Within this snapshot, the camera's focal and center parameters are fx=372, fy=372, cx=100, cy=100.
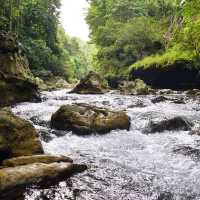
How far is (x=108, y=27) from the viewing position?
4956cm

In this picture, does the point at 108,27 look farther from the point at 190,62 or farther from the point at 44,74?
the point at 190,62

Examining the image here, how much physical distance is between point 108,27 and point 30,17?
1045 centimetres

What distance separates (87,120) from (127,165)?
4.00m

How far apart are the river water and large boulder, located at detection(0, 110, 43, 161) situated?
93 cm

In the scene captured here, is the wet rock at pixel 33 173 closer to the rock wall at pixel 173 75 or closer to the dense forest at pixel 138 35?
the rock wall at pixel 173 75

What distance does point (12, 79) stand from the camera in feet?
68.8

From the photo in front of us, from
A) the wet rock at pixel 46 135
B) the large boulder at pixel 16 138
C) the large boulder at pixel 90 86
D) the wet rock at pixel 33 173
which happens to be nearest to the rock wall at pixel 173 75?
the large boulder at pixel 90 86

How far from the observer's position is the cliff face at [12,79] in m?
20.6

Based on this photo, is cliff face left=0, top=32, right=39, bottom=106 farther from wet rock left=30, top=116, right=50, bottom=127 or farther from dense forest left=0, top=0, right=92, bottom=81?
dense forest left=0, top=0, right=92, bottom=81

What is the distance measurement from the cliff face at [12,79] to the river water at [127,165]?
6.51 m

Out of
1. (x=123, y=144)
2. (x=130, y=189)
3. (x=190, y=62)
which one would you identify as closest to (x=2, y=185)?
(x=130, y=189)

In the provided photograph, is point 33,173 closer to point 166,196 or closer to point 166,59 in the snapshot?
point 166,196

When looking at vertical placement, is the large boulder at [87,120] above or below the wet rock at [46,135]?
above

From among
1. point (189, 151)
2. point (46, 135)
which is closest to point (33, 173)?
point (46, 135)
